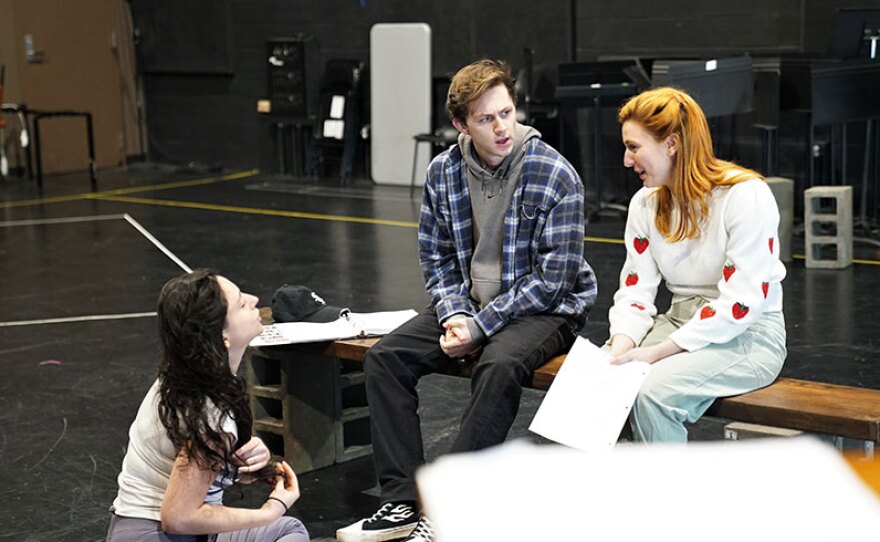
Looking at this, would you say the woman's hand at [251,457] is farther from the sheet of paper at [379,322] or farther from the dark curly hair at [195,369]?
the sheet of paper at [379,322]

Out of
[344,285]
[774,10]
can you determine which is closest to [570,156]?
[774,10]

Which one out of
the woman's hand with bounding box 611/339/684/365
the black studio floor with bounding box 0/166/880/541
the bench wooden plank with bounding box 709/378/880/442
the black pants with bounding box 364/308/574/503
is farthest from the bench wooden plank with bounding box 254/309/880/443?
the black studio floor with bounding box 0/166/880/541

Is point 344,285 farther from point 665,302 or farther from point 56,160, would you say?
point 56,160

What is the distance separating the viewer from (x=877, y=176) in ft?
30.3

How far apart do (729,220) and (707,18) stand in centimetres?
699

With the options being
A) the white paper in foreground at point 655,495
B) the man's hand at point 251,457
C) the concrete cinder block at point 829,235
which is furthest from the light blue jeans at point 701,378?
the concrete cinder block at point 829,235

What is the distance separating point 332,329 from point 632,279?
105 centimetres

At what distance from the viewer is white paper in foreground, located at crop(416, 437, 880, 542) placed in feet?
3.73

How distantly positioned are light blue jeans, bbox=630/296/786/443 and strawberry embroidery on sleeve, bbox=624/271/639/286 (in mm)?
255

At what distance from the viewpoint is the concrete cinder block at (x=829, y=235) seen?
770cm

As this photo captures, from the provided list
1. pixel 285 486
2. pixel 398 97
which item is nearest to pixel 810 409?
pixel 285 486

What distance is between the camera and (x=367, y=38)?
12727mm

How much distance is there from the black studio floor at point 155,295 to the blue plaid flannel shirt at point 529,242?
797mm

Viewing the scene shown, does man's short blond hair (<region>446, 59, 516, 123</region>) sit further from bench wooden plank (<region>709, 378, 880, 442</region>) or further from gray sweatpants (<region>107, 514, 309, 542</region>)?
gray sweatpants (<region>107, 514, 309, 542</region>)
